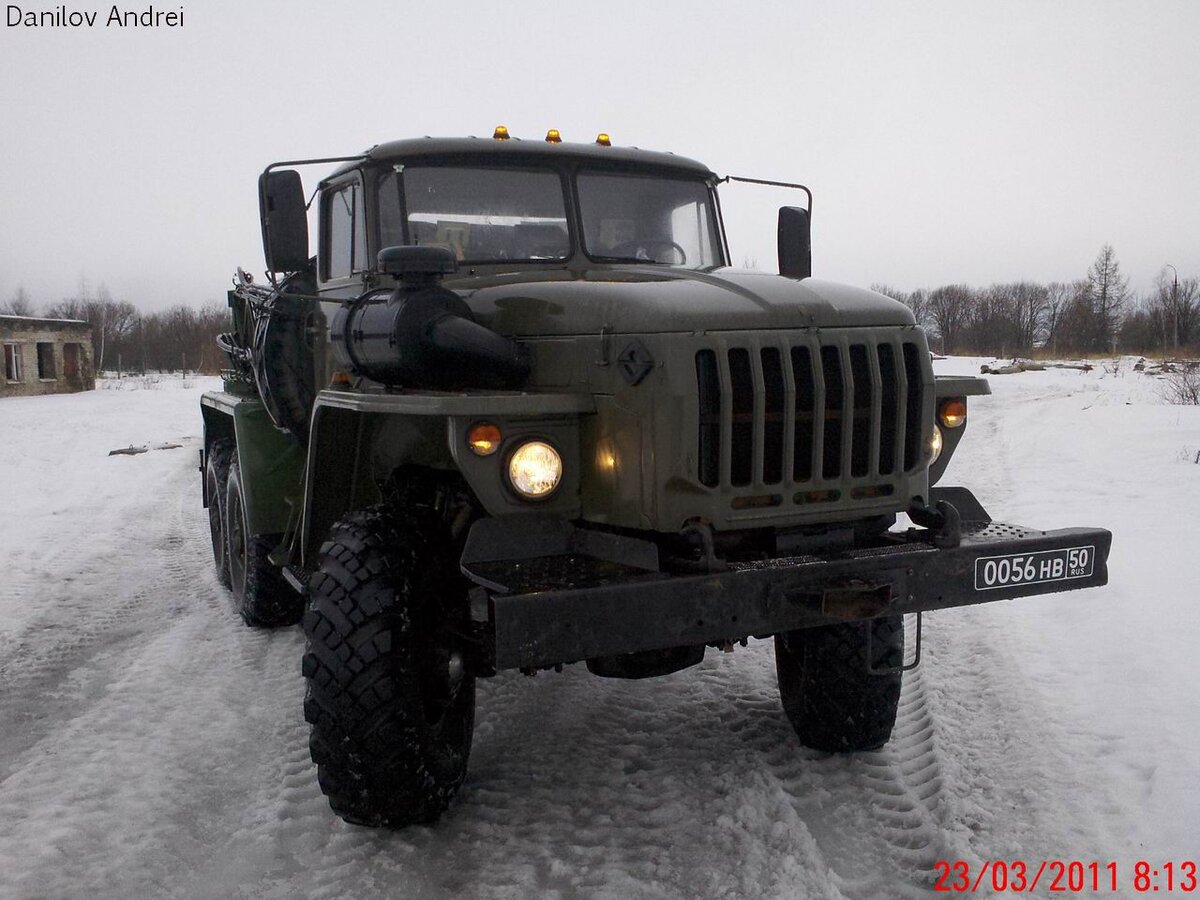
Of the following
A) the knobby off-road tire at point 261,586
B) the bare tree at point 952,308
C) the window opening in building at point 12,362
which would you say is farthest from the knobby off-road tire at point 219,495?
the bare tree at point 952,308

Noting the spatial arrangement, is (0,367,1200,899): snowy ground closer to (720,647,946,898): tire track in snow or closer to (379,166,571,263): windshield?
(720,647,946,898): tire track in snow

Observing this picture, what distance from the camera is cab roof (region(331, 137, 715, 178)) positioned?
399 cm

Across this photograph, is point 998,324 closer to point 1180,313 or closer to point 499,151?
point 1180,313

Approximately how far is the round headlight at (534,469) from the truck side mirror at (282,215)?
1496mm

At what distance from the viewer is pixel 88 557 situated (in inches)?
279

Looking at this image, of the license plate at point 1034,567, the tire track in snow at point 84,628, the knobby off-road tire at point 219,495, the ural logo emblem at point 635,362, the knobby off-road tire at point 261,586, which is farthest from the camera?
the knobby off-road tire at point 219,495

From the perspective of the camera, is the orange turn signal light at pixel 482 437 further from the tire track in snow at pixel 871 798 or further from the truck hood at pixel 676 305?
the tire track in snow at pixel 871 798

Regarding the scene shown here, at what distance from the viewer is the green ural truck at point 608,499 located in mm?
2881

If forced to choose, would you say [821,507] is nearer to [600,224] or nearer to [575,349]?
[575,349]

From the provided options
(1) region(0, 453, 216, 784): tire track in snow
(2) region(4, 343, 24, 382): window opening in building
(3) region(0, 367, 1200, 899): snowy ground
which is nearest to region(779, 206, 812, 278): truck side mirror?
(3) region(0, 367, 1200, 899): snowy ground

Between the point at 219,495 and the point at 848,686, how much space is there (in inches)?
168

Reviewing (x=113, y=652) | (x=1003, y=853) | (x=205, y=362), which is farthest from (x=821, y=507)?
(x=205, y=362)

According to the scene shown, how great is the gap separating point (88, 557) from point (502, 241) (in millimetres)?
4763
